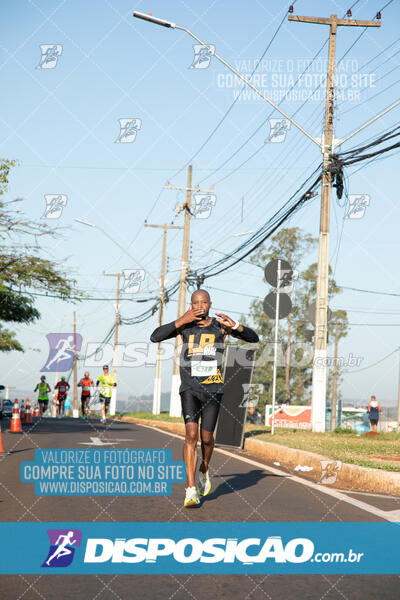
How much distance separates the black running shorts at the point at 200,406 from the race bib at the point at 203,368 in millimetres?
171

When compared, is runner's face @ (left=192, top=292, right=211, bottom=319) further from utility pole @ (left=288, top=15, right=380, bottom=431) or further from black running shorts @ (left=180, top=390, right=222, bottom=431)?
utility pole @ (left=288, top=15, right=380, bottom=431)

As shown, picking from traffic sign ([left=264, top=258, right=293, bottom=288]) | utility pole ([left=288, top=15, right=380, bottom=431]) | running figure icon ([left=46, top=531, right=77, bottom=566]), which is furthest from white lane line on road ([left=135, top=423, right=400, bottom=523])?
utility pole ([left=288, top=15, right=380, bottom=431])

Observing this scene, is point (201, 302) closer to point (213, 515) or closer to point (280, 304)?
point (213, 515)

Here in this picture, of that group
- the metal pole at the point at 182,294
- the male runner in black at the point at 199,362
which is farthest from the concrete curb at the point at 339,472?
the metal pole at the point at 182,294

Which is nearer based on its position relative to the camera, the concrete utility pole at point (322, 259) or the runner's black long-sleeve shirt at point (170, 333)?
the runner's black long-sleeve shirt at point (170, 333)

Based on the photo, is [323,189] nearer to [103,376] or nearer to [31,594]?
[103,376]

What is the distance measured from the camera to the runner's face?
7.34 meters

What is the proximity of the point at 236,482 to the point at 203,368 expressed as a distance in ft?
7.82

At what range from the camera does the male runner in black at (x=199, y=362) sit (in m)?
7.34

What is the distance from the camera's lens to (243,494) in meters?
8.06

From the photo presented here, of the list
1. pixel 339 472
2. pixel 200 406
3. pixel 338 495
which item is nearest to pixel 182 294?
pixel 339 472

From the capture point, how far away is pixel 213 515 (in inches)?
259

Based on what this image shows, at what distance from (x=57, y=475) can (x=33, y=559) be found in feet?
13.2

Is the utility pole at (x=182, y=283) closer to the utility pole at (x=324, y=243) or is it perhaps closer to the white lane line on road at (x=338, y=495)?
the utility pole at (x=324, y=243)
